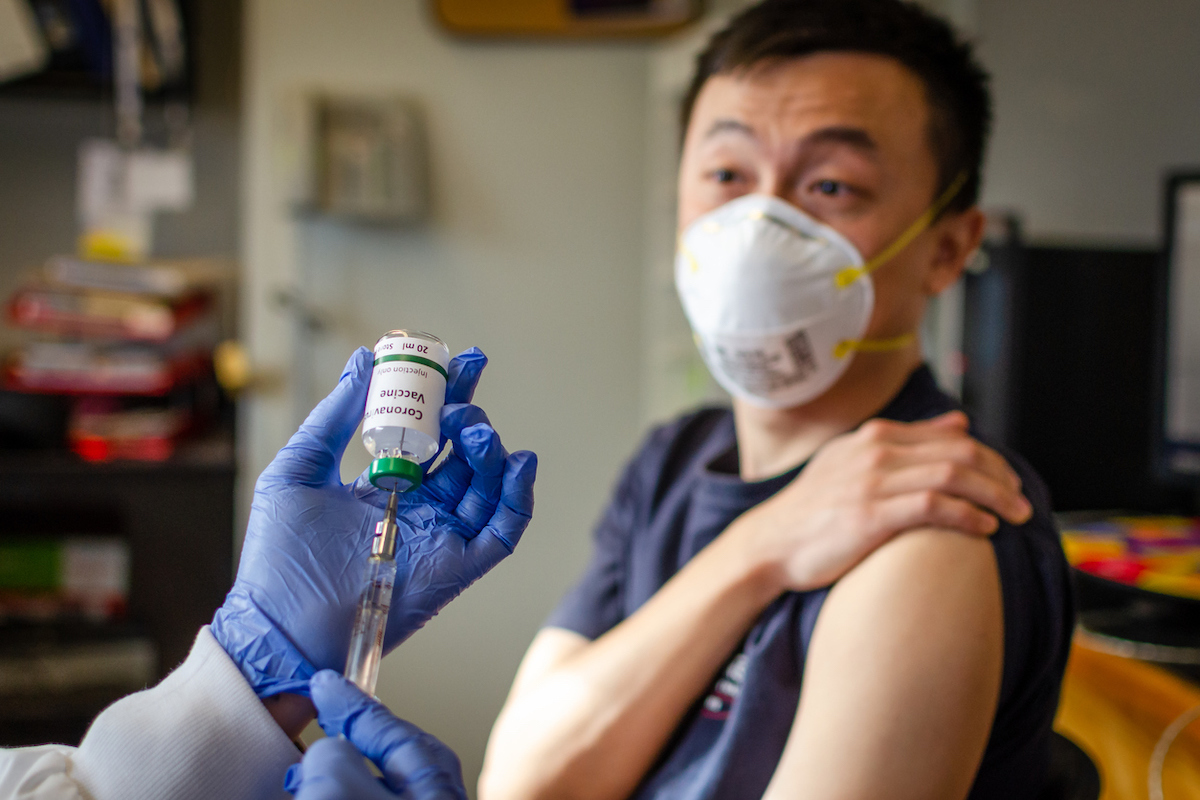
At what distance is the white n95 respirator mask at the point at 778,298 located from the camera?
3.09 ft

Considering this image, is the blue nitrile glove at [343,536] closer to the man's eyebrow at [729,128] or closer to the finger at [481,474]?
the finger at [481,474]

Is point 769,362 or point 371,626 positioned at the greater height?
point 769,362

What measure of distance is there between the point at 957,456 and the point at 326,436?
1.80ft

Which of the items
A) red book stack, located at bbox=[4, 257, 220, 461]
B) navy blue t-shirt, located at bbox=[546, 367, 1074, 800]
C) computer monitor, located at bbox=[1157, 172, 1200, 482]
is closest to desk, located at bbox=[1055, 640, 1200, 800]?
navy blue t-shirt, located at bbox=[546, 367, 1074, 800]

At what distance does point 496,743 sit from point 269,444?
1.46 m

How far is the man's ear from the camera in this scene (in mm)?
1006

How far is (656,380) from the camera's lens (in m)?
2.34

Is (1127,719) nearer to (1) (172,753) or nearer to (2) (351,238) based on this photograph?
(1) (172,753)

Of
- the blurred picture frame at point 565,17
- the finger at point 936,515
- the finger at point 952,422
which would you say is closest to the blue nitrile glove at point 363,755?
the finger at point 936,515

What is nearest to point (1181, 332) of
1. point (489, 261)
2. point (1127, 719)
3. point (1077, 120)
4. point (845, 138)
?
point (1127, 719)

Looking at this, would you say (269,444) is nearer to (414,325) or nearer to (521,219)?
(414,325)

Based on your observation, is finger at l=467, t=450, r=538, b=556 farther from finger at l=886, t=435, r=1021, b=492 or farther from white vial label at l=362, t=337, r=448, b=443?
finger at l=886, t=435, r=1021, b=492

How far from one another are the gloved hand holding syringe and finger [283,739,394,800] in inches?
3.1

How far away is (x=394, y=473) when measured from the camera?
1.92 feet
